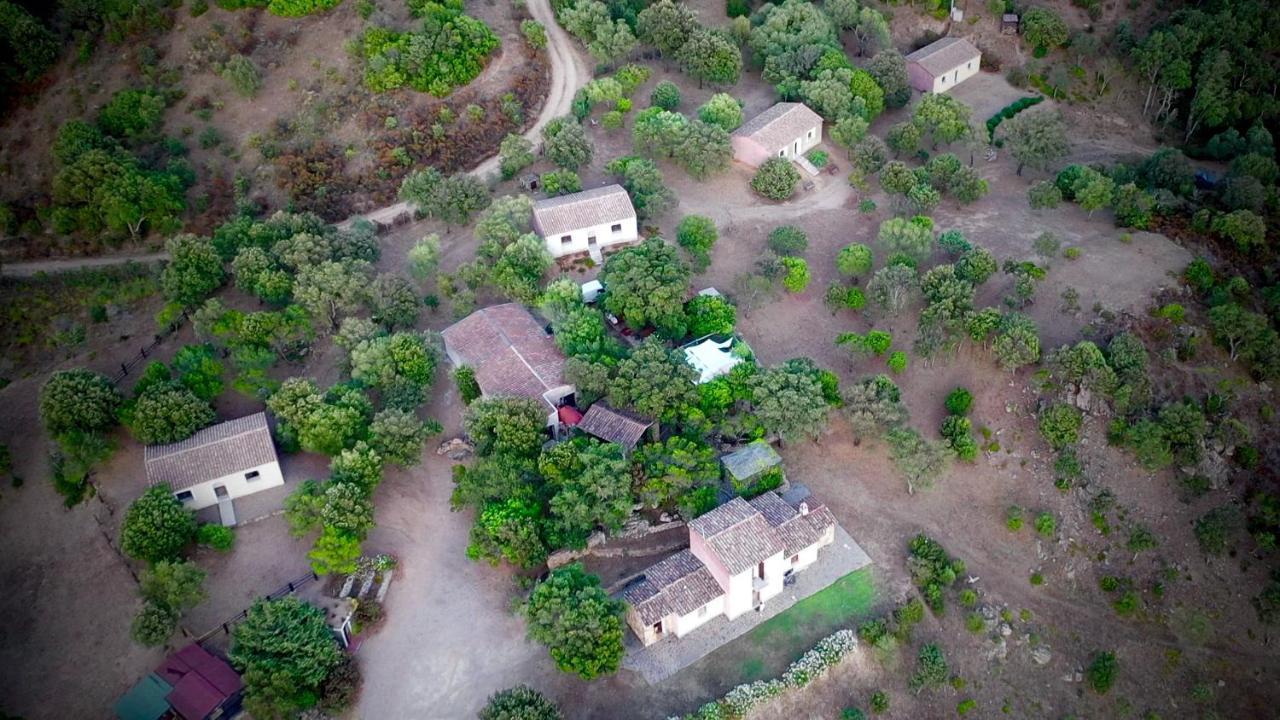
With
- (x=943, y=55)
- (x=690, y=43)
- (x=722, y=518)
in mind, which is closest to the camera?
(x=722, y=518)

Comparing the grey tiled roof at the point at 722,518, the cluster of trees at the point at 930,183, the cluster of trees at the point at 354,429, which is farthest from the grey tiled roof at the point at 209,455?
the cluster of trees at the point at 930,183

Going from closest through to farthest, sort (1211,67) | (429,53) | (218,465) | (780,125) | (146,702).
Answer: (146,702), (218,465), (780,125), (429,53), (1211,67)

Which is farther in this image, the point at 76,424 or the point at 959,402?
the point at 959,402

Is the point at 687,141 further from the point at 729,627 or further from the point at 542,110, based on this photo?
the point at 729,627

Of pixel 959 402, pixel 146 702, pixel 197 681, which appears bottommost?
pixel 959 402

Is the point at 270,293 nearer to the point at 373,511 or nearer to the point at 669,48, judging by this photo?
the point at 373,511

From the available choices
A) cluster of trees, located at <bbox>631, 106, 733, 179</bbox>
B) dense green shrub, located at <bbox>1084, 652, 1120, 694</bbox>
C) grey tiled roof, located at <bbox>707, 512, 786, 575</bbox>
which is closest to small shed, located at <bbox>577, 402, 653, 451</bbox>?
grey tiled roof, located at <bbox>707, 512, 786, 575</bbox>

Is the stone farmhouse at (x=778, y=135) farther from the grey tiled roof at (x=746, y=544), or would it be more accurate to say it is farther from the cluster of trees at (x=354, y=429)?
the grey tiled roof at (x=746, y=544)

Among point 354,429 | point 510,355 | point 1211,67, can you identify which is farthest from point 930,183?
point 354,429
